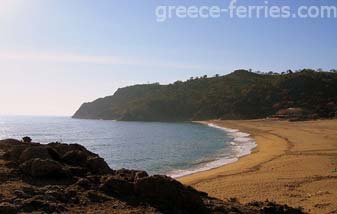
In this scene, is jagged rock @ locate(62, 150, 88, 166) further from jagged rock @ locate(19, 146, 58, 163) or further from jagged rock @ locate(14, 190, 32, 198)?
jagged rock @ locate(14, 190, 32, 198)

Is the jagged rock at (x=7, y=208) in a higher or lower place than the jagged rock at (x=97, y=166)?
lower

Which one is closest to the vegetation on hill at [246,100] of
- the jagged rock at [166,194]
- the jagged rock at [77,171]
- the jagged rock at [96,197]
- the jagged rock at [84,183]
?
the jagged rock at [77,171]

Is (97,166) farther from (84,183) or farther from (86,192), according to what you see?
(86,192)

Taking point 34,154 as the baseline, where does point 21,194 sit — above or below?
below

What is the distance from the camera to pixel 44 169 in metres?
8.77

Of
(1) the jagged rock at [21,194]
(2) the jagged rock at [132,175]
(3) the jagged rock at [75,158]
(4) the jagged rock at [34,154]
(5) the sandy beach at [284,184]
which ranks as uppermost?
(4) the jagged rock at [34,154]

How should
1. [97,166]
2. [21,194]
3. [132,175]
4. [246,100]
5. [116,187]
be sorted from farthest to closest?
[246,100]
[97,166]
[132,175]
[116,187]
[21,194]

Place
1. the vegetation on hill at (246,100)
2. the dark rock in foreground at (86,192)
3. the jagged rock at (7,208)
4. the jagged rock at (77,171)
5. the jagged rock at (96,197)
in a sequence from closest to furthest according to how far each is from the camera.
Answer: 1. the jagged rock at (7,208)
2. the dark rock in foreground at (86,192)
3. the jagged rock at (96,197)
4. the jagged rock at (77,171)
5. the vegetation on hill at (246,100)

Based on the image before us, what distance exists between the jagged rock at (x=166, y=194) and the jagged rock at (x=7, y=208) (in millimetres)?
2244

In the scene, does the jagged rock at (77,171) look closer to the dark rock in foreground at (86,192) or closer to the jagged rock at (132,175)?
the dark rock in foreground at (86,192)

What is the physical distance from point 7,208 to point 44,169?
6.08 ft

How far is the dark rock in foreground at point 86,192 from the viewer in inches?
297

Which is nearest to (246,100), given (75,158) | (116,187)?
(75,158)

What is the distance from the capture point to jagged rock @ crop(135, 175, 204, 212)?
A: 26.7 ft
